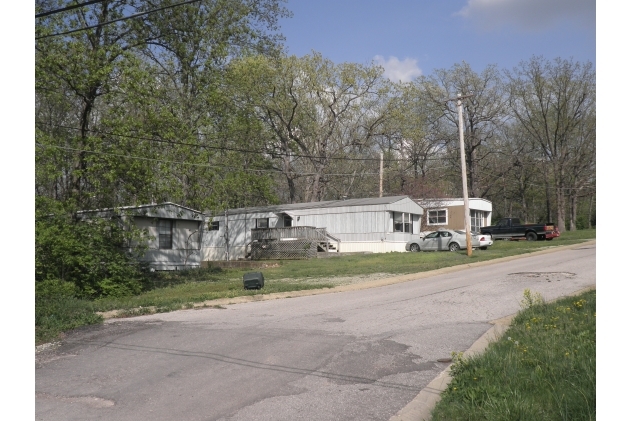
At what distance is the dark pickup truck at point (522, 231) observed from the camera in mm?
43656

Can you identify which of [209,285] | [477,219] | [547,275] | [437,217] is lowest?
[209,285]

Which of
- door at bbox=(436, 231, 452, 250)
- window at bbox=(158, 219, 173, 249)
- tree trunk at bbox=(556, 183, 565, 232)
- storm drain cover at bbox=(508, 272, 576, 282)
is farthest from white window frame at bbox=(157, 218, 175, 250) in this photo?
tree trunk at bbox=(556, 183, 565, 232)

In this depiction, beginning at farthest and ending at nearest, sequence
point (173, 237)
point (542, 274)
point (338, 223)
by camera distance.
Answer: point (338, 223)
point (173, 237)
point (542, 274)

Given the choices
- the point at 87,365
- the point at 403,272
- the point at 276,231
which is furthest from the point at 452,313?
the point at 276,231

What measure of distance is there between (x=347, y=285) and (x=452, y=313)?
7161 millimetres

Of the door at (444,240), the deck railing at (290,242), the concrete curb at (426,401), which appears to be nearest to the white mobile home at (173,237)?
the deck railing at (290,242)

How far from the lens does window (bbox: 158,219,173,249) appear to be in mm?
33125

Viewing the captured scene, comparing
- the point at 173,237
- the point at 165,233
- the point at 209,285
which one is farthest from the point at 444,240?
the point at 209,285

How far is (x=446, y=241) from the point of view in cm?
3834

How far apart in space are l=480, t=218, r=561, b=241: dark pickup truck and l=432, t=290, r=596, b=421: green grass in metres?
36.2

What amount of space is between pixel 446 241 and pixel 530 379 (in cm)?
3225

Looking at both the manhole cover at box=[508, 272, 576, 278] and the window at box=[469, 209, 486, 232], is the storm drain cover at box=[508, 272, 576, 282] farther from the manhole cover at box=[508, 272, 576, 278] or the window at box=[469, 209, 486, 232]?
the window at box=[469, 209, 486, 232]

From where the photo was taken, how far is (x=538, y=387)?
639 cm

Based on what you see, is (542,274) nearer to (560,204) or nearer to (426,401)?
(426,401)
